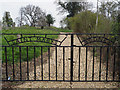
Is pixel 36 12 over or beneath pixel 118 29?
over

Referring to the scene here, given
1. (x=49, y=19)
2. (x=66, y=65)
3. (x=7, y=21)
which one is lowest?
(x=66, y=65)

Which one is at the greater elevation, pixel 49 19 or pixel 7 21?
pixel 49 19

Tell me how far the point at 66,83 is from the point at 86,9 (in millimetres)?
8919

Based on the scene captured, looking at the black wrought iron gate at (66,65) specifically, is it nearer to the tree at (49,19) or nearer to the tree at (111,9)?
the tree at (111,9)

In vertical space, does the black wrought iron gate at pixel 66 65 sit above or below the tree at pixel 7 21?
below

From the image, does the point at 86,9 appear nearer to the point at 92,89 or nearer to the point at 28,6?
the point at 28,6

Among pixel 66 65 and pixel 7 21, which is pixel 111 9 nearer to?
pixel 66 65

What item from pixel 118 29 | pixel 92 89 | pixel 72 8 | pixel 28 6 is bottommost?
pixel 92 89

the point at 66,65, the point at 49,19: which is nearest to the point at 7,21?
the point at 49,19

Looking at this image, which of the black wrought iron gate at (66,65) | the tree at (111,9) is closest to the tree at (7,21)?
the black wrought iron gate at (66,65)

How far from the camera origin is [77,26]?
14086mm

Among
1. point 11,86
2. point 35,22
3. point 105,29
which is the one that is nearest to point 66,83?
point 11,86

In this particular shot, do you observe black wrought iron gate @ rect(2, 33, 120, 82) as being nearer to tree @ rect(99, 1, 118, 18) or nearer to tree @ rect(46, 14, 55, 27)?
tree @ rect(99, 1, 118, 18)

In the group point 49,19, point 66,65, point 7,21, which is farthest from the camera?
point 49,19
